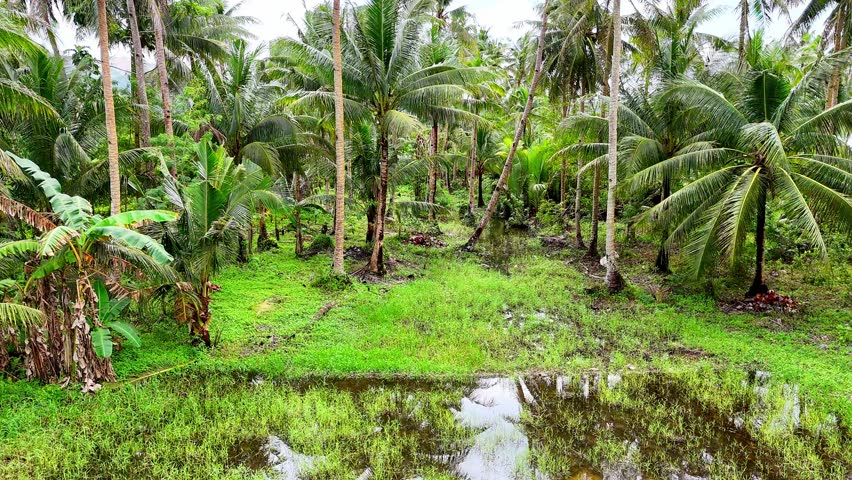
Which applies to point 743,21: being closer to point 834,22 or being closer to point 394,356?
point 834,22

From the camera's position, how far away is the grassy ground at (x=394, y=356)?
5.29m

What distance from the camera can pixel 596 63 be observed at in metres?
14.7

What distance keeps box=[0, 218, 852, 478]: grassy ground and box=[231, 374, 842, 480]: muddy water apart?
122 millimetres

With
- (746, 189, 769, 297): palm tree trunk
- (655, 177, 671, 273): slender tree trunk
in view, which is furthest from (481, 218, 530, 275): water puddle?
(746, 189, 769, 297): palm tree trunk

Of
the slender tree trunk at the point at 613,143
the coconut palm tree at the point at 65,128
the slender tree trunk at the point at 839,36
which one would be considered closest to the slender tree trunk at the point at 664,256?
the slender tree trunk at the point at 613,143

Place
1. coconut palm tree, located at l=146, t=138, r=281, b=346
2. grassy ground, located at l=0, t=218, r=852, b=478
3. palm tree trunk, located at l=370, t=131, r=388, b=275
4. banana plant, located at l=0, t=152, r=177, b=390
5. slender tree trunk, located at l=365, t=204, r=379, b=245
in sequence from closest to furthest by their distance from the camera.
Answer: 1. grassy ground, located at l=0, t=218, r=852, b=478
2. banana plant, located at l=0, t=152, r=177, b=390
3. coconut palm tree, located at l=146, t=138, r=281, b=346
4. palm tree trunk, located at l=370, t=131, r=388, b=275
5. slender tree trunk, located at l=365, t=204, r=379, b=245

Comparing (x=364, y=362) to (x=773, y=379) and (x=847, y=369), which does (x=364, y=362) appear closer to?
(x=773, y=379)

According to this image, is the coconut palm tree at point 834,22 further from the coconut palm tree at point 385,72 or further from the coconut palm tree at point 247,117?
the coconut palm tree at point 247,117

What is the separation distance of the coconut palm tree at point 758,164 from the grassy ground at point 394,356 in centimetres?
137

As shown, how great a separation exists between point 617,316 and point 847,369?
144 inches

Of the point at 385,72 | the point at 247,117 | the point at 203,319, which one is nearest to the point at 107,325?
the point at 203,319

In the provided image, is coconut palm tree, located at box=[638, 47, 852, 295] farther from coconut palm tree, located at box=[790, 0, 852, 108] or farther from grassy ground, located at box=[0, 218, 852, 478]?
coconut palm tree, located at box=[790, 0, 852, 108]

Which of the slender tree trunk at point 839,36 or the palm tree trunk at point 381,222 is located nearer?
the palm tree trunk at point 381,222

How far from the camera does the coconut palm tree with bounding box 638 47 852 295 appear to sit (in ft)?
27.9
